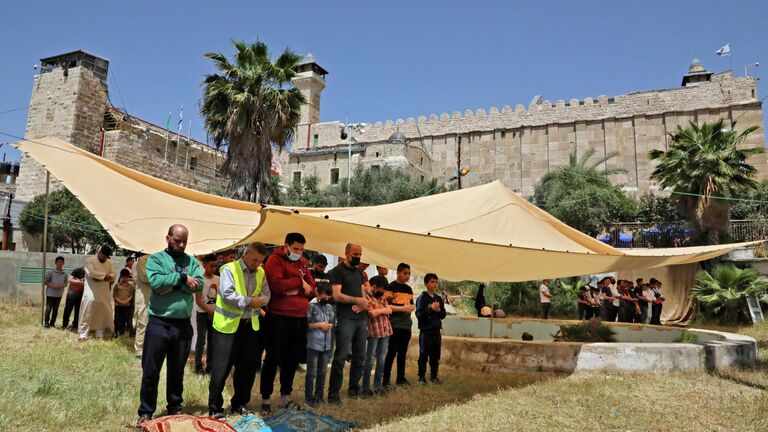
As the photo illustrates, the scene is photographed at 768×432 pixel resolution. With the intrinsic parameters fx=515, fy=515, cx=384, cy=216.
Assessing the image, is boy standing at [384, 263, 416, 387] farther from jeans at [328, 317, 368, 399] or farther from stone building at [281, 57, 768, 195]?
stone building at [281, 57, 768, 195]

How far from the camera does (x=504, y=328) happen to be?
321 inches

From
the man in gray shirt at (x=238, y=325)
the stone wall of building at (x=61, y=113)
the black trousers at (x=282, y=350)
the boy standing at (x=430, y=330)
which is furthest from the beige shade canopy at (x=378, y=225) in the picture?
the stone wall of building at (x=61, y=113)

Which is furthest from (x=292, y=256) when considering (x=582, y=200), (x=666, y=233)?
(x=582, y=200)

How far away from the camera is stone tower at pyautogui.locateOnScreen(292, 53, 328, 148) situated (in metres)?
41.0

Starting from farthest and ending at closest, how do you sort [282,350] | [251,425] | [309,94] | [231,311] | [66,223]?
[309,94]
[66,223]
[282,350]
[231,311]
[251,425]

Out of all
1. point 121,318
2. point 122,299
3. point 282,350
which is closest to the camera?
point 282,350

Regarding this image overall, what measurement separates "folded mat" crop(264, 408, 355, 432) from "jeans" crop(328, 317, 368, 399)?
732 mm

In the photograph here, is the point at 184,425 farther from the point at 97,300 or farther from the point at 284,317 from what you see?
the point at 97,300

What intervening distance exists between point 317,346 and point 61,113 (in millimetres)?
29670

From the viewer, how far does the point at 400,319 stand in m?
5.06

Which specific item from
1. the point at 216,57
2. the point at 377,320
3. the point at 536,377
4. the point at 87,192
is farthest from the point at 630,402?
the point at 216,57

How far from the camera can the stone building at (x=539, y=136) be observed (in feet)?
102

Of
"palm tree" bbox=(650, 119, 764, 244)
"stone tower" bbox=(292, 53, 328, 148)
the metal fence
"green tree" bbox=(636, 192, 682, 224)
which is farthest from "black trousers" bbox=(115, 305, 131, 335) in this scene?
"stone tower" bbox=(292, 53, 328, 148)

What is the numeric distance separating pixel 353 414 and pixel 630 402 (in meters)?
2.27
